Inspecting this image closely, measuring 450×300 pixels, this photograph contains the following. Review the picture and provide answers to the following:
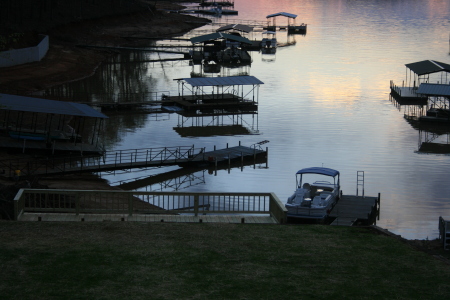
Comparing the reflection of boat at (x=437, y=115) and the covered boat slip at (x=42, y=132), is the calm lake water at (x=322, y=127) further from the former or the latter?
the covered boat slip at (x=42, y=132)

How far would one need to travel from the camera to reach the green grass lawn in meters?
15.1

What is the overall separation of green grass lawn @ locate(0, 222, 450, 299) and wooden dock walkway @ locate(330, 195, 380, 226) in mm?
10049

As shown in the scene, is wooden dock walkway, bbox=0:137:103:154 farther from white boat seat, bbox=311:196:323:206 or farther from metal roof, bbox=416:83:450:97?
metal roof, bbox=416:83:450:97

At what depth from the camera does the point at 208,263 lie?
55.0 ft

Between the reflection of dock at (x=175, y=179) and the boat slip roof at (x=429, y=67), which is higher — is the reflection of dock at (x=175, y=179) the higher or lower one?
the lower one

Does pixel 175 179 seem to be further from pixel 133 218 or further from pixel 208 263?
pixel 208 263

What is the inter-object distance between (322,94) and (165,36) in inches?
2226

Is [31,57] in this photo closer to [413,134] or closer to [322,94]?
[322,94]

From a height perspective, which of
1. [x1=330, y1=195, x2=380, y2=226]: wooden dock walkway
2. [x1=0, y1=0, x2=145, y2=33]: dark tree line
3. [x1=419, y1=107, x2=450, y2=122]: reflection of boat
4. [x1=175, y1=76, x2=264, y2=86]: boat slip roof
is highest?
[x1=0, y1=0, x2=145, y2=33]: dark tree line

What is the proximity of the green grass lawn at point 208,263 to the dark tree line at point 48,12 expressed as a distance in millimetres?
71202

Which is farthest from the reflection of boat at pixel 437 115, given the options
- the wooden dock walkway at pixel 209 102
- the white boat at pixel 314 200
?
the white boat at pixel 314 200

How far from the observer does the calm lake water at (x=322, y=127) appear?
37094 mm

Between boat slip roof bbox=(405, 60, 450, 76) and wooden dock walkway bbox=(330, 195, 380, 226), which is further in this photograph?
boat slip roof bbox=(405, 60, 450, 76)

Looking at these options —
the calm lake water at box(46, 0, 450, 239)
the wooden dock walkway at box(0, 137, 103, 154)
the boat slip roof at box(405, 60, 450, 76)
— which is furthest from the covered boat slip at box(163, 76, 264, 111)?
the wooden dock walkway at box(0, 137, 103, 154)
